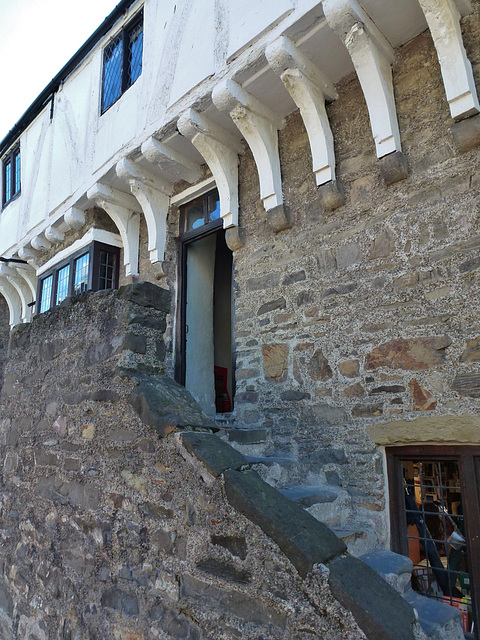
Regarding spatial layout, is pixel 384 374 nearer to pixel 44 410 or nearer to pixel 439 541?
pixel 439 541

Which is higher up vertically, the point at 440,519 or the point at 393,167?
the point at 393,167

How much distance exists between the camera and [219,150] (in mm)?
5031

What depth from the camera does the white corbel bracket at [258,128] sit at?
4.43m

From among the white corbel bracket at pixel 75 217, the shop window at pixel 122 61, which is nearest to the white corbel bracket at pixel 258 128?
the shop window at pixel 122 61

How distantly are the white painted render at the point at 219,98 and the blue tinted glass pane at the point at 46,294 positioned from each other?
697 millimetres

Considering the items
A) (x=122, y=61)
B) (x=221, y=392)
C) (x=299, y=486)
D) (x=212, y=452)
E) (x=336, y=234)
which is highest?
(x=122, y=61)

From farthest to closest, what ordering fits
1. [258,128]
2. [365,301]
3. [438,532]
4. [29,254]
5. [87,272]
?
[29,254] < [87,272] < [258,128] < [365,301] < [438,532]

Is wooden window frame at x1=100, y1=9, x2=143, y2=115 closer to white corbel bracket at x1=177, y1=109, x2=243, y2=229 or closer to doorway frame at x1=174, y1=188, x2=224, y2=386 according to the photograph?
doorway frame at x1=174, y1=188, x2=224, y2=386

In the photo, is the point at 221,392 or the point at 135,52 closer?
the point at 135,52

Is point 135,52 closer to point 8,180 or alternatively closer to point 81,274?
point 81,274

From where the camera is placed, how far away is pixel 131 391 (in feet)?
8.38

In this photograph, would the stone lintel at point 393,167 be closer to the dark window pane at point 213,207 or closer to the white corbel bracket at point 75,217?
the dark window pane at point 213,207

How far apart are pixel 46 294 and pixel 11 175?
140 inches

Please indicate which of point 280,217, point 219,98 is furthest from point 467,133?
point 219,98
